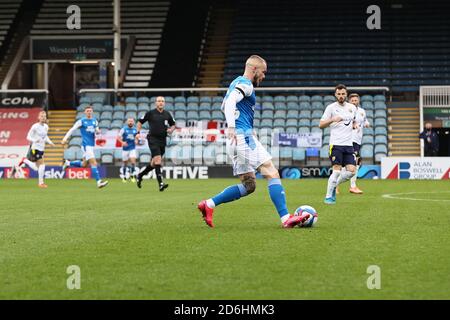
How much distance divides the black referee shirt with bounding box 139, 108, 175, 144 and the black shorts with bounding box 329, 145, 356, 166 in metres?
6.66

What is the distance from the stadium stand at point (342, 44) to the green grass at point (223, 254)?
81.5ft

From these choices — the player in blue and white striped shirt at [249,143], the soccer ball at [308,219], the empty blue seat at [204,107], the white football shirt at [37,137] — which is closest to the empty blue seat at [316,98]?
the empty blue seat at [204,107]

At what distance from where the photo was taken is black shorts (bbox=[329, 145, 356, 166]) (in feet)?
52.0

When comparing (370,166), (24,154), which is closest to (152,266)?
(370,166)

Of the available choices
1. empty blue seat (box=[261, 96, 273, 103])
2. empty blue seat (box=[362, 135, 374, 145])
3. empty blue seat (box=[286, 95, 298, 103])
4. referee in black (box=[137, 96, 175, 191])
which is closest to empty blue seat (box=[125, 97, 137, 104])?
empty blue seat (box=[261, 96, 273, 103])

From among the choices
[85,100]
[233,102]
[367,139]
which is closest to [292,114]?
[367,139]

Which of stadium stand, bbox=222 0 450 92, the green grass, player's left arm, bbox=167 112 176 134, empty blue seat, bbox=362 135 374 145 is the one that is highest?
stadium stand, bbox=222 0 450 92

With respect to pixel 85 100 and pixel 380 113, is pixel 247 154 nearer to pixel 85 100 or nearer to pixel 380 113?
pixel 380 113

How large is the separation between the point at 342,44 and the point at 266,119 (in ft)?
25.8

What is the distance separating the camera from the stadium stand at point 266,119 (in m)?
32.0

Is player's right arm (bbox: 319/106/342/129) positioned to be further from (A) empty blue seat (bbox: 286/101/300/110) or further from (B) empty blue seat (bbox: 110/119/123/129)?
(B) empty blue seat (bbox: 110/119/123/129)

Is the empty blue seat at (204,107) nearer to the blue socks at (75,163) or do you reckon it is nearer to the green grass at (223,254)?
the blue socks at (75,163)

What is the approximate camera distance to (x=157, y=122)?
21.8 m
